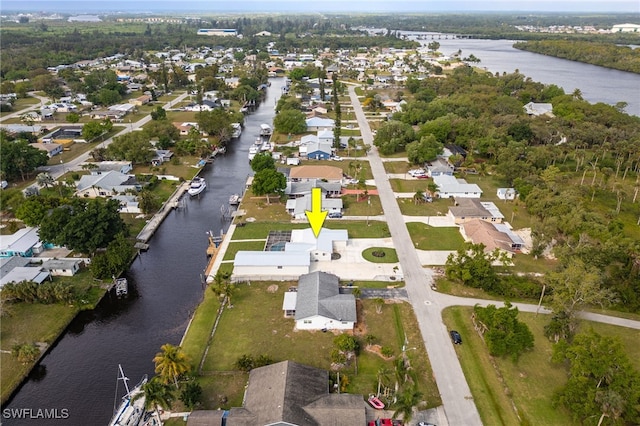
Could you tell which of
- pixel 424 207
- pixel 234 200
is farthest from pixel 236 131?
pixel 424 207

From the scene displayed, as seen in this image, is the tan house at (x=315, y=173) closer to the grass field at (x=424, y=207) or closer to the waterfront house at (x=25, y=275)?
the grass field at (x=424, y=207)

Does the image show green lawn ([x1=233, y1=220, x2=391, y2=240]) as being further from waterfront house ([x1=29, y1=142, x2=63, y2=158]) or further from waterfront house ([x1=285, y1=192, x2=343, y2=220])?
waterfront house ([x1=29, y1=142, x2=63, y2=158])

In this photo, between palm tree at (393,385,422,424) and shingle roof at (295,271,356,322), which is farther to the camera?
shingle roof at (295,271,356,322)

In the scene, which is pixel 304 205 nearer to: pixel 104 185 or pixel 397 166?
pixel 397 166

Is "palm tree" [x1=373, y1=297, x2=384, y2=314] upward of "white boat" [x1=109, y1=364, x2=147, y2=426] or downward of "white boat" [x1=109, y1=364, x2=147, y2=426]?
upward

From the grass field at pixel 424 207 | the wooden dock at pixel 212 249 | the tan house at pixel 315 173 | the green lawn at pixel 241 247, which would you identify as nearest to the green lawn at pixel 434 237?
the grass field at pixel 424 207

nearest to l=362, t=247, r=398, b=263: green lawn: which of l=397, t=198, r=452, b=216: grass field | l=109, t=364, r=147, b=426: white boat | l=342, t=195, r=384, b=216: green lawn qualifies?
l=342, t=195, r=384, b=216: green lawn
